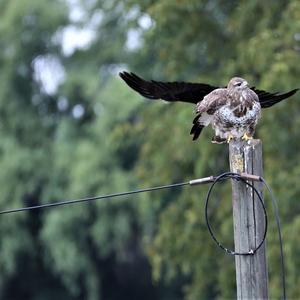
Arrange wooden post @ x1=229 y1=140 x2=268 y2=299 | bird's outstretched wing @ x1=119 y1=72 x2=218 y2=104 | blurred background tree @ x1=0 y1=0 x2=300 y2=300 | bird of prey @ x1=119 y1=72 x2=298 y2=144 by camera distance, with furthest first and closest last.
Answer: blurred background tree @ x1=0 y1=0 x2=300 y2=300
bird's outstretched wing @ x1=119 y1=72 x2=218 y2=104
bird of prey @ x1=119 y1=72 x2=298 y2=144
wooden post @ x1=229 y1=140 x2=268 y2=299

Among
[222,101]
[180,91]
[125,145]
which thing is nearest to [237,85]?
[222,101]

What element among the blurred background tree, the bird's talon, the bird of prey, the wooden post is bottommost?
the wooden post

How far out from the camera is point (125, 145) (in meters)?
17.4

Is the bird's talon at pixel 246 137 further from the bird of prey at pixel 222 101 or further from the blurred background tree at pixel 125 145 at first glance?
the blurred background tree at pixel 125 145

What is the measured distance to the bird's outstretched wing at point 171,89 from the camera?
6230 mm

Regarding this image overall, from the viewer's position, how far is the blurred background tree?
1148 centimetres

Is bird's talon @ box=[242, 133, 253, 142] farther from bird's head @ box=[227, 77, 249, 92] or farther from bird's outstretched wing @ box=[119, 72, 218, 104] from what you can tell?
bird's outstretched wing @ box=[119, 72, 218, 104]

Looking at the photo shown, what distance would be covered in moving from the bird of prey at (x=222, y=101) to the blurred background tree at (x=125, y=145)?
4.20 meters

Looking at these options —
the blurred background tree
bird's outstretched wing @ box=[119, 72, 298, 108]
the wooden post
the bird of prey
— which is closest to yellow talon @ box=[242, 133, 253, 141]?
the bird of prey

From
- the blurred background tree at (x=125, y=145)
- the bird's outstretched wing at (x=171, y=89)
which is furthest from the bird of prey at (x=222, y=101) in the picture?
the blurred background tree at (x=125, y=145)

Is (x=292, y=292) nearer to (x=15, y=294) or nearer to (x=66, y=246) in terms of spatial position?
(x=66, y=246)

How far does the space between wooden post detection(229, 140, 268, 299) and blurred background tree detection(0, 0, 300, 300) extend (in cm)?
550

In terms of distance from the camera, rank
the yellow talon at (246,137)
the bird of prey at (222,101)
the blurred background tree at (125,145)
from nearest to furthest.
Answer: the yellow talon at (246,137)
the bird of prey at (222,101)
the blurred background tree at (125,145)

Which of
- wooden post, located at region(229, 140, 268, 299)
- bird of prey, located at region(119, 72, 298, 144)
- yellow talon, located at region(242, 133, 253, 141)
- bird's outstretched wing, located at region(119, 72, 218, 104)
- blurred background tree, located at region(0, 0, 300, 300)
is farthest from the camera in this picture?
blurred background tree, located at region(0, 0, 300, 300)
